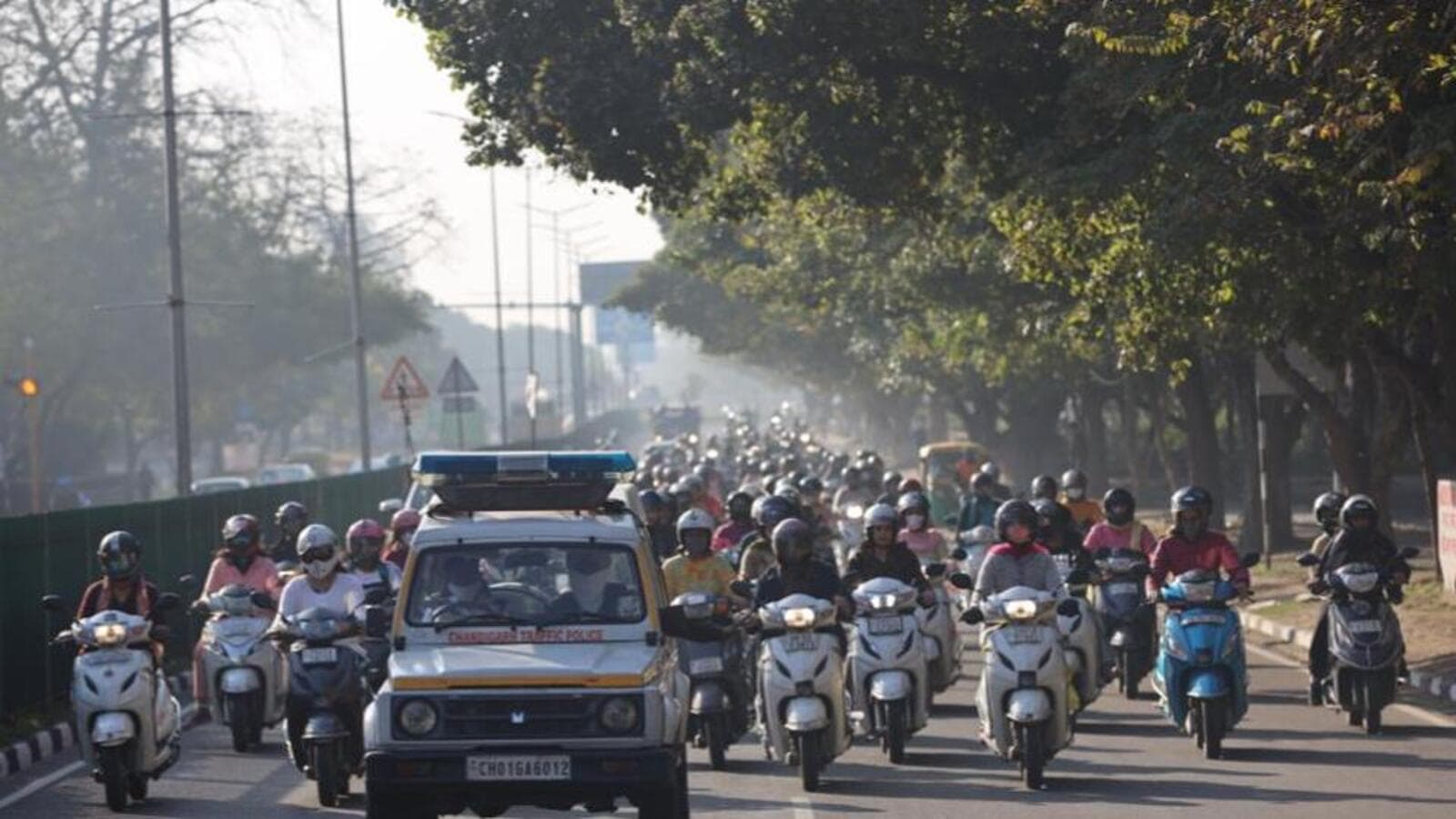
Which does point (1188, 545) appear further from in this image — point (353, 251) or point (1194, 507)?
point (353, 251)

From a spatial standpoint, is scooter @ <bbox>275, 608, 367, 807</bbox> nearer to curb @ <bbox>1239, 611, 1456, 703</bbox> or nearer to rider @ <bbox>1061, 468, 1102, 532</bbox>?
curb @ <bbox>1239, 611, 1456, 703</bbox>

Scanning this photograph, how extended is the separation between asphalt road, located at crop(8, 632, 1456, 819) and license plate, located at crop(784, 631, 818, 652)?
29.5 inches

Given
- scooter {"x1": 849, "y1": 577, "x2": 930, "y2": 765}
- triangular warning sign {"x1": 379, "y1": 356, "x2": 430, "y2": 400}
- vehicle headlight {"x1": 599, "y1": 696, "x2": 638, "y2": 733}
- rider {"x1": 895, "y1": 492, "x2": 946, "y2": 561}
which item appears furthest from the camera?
triangular warning sign {"x1": 379, "y1": 356, "x2": 430, "y2": 400}

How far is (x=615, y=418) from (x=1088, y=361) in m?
104

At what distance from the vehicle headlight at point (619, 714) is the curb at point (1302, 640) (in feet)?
29.7

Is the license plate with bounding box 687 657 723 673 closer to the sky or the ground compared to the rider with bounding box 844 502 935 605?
closer to the ground

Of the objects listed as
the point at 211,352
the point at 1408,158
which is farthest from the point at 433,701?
the point at 211,352

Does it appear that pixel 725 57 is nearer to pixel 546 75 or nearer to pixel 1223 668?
pixel 546 75

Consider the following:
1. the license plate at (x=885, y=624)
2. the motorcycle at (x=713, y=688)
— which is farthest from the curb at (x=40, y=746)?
the license plate at (x=885, y=624)

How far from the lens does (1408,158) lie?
55.2ft

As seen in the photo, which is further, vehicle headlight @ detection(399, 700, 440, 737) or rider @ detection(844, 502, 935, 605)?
rider @ detection(844, 502, 935, 605)

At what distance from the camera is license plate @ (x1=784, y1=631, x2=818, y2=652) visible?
15.8 m

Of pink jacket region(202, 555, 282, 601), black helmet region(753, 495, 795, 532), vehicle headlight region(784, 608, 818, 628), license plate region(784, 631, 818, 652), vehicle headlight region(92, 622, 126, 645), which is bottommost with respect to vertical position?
license plate region(784, 631, 818, 652)

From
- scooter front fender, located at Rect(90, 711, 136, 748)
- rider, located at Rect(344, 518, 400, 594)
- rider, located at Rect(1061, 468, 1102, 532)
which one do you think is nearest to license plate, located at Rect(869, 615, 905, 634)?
rider, located at Rect(344, 518, 400, 594)
